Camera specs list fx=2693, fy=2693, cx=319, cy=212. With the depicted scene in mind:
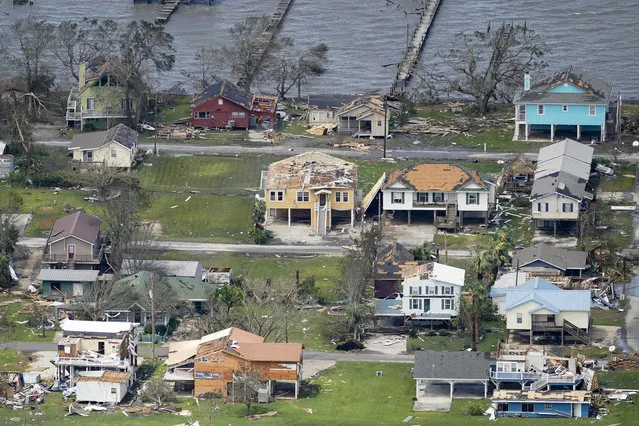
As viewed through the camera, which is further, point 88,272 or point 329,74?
point 329,74

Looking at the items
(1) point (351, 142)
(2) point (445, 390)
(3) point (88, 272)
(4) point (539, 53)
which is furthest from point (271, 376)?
(4) point (539, 53)

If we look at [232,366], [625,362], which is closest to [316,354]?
[232,366]

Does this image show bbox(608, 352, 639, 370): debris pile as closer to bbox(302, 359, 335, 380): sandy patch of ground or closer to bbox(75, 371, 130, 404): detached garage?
bbox(302, 359, 335, 380): sandy patch of ground

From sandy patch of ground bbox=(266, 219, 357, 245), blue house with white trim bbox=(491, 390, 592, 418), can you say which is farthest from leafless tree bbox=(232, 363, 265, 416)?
sandy patch of ground bbox=(266, 219, 357, 245)

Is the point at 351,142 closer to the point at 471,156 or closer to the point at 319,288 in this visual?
the point at 471,156

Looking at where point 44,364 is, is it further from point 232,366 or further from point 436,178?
point 436,178

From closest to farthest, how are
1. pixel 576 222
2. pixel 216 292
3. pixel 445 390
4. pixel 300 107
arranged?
pixel 445 390 → pixel 216 292 → pixel 576 222 → pixel 300 107
